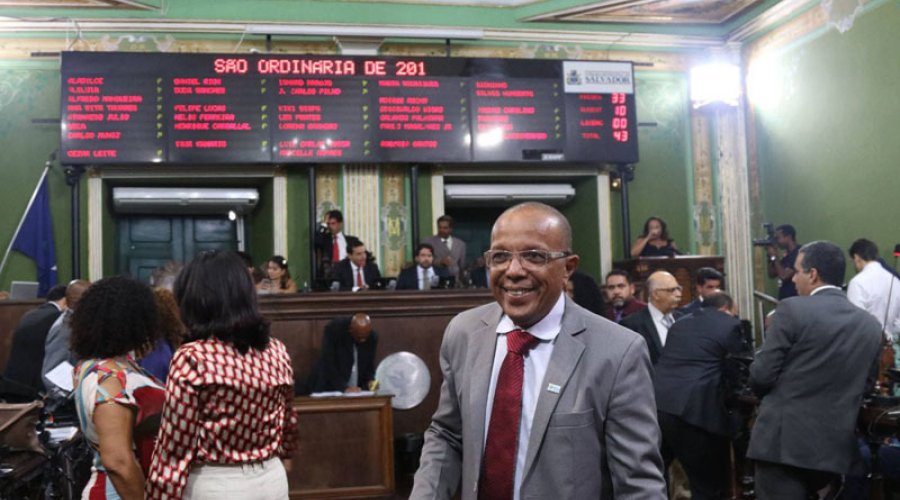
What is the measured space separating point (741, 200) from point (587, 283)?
534 centimetres

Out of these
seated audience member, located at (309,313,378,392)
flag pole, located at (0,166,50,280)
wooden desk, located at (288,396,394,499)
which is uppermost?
flag pole, located at (0,166,50,280)

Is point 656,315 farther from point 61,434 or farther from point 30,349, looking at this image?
point 30,349

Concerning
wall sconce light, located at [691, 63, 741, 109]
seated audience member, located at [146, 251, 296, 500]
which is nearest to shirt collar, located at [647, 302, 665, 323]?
seated audience member, located at [146, 251, 296, 500]

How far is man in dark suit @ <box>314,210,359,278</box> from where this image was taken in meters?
8.28

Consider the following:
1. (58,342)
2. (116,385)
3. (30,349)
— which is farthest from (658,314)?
(30,349)

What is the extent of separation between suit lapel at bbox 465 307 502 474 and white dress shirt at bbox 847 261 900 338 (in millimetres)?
5128

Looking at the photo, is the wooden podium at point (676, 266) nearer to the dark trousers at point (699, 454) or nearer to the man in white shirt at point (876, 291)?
the man in white shirt at point (876, 291)

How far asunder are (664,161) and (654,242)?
114 cm

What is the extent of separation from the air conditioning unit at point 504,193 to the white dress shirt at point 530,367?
7.25 meters

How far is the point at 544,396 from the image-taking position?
6.02 feet

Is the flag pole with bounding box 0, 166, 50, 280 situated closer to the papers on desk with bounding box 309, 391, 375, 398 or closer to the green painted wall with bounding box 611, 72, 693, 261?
the papers on desk with bounding box 309, 391, 375, 398

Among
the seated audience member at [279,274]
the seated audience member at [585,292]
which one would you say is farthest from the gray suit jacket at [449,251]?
the seated audience member at [585,292]

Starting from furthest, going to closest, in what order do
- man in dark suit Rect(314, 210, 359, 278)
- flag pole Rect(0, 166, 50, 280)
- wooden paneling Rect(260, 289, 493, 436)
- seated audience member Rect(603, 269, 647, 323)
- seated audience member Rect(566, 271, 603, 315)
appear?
flag pole Rect(0, 166, 50, 280)
man in dark suit Rect(314, 210, 359, 278)
wooden paneling Rect(260, 289, 493, 436)
seated audience member Rect(603, 269, 647, 323)
seated audience member Rect(566, 271, 603, 315)

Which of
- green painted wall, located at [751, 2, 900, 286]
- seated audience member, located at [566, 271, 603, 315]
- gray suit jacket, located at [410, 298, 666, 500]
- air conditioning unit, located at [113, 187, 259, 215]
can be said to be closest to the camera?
gray suit jacket, located at [410, 298, 666, 500]
